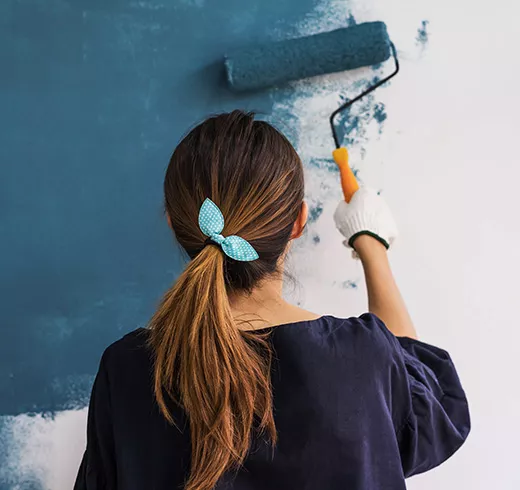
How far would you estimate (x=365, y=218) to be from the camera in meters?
0.94

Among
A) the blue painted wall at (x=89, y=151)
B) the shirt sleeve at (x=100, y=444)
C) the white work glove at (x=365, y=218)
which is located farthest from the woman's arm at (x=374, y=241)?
the shirt sleeve at (x=100, y=444)

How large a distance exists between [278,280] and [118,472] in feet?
0.98

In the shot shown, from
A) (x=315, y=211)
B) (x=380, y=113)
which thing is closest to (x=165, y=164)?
(x=315, y=211)

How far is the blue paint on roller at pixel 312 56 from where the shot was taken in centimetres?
98

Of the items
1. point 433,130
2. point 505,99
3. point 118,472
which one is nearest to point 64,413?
point 118,472

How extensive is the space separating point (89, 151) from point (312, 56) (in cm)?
41

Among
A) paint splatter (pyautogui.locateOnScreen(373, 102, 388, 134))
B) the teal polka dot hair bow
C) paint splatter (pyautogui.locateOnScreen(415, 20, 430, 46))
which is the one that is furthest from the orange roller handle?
the teal polka dot hair bow

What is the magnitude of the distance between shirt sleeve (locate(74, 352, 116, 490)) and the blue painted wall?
0.34m

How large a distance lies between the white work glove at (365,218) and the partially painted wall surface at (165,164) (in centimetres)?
8

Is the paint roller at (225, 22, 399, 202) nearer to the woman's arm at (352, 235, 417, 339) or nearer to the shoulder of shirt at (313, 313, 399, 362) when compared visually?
the woman's arm at (352, 235, 417, 339)

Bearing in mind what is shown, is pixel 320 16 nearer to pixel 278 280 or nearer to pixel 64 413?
pixel 278 280

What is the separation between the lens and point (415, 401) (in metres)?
0.72

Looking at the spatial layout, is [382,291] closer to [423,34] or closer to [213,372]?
[213,372]

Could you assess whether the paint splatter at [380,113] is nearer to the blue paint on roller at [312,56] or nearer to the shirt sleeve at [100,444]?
the blue paint on roller at [312,56]
